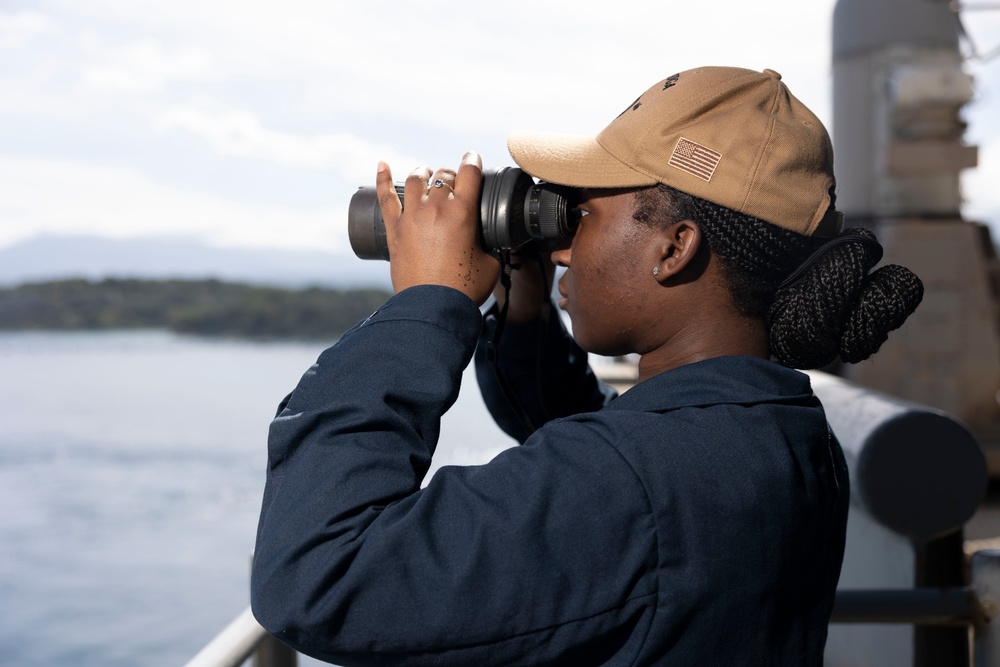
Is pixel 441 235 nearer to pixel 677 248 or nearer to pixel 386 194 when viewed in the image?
pixel 386 194

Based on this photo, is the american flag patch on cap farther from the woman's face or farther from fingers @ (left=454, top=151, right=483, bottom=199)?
fingers @ (left=454, top=151, right=483, bottom=199)

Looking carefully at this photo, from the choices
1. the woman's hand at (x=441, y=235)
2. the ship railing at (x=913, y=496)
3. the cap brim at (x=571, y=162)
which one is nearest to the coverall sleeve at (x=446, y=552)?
the woman's hand at (x=441, y=235)

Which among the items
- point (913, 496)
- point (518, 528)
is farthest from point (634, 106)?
point (913, 496)

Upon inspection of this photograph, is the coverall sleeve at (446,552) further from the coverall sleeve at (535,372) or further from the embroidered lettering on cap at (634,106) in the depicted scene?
the coverall sleeve at (535,372)

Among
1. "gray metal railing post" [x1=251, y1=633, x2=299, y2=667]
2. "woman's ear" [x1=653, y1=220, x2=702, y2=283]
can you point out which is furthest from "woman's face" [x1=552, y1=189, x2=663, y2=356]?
"gray metal railing post" [x1=251, y1=633, x2=299, y2=667]

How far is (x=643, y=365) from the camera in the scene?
972mm

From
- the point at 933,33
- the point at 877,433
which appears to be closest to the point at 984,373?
the point at 933,33

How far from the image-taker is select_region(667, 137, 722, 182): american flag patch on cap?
34.1 inches

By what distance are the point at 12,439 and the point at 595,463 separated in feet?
97.2

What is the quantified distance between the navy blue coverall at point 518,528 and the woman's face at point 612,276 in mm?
128

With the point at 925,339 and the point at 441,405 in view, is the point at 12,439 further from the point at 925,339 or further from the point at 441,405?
the point at 441,405

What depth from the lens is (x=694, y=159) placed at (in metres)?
0.87

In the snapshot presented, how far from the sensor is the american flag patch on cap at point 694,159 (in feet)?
2.84

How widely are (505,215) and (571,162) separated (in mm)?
89
